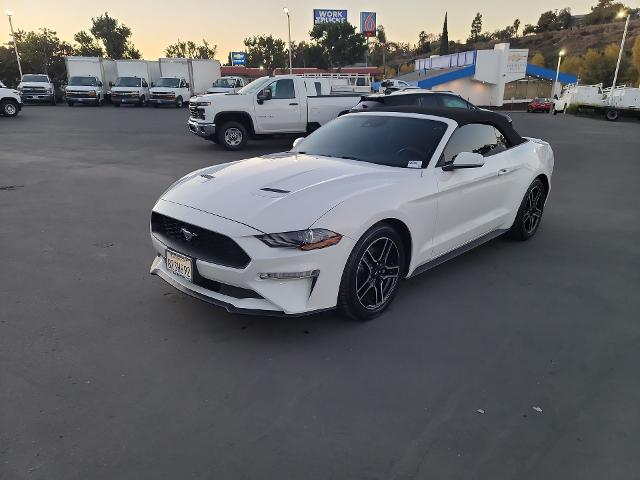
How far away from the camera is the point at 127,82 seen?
3219cm

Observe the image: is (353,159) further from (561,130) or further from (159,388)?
(561,130)

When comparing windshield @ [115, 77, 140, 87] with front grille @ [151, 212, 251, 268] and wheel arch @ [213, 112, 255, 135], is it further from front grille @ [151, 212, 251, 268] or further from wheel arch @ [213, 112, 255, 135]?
front grille @ [151, 212, 251, 268]

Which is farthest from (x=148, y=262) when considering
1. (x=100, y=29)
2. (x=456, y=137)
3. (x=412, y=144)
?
(x=100, y=29)

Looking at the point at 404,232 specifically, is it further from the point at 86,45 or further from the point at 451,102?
the point at 86,45

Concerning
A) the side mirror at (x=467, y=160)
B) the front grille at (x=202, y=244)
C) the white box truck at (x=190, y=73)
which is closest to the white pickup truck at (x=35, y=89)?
the white box truck at (x=190, y=73)

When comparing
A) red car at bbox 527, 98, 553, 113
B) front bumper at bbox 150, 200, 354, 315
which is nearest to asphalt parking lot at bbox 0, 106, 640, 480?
front bumper at bbox 150, 200, 354, 315

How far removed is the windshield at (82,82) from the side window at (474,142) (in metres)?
32.8

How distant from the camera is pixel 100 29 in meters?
74.1

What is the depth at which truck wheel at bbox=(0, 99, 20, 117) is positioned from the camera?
22.5 metres

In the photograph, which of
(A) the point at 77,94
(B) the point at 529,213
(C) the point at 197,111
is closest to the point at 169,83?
(A) the point at 77,94

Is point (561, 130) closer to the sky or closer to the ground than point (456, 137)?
closer to the ground

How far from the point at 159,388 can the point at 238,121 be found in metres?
11.1

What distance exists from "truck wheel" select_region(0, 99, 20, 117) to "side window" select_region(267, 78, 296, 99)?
16.7 m

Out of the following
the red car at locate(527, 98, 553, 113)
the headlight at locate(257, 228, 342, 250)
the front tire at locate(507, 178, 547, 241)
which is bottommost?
the red car at locate(527, 98, 553, 113)
